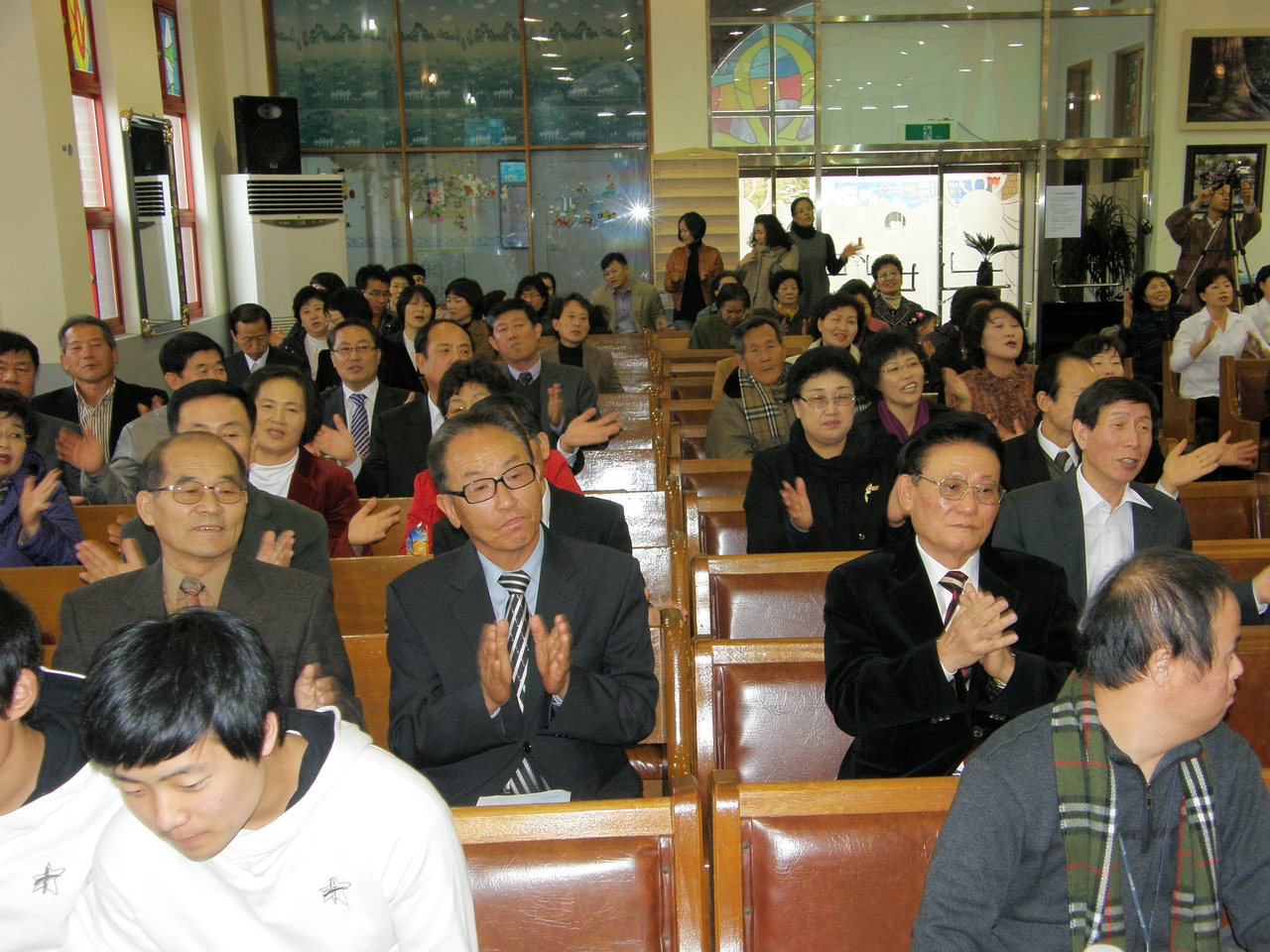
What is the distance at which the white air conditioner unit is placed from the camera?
34.0 feet

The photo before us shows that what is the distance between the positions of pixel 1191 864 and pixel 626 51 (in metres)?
11.4

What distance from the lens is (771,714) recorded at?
2.51 meters

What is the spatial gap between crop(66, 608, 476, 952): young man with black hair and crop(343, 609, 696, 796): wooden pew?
1.01m

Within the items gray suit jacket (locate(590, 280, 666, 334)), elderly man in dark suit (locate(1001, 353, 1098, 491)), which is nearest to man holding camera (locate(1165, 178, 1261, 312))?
gray suit jacket (locate(590, 280, 666, 334))

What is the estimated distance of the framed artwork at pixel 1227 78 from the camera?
11375 mm

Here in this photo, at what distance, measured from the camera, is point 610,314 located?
9680 millimetres

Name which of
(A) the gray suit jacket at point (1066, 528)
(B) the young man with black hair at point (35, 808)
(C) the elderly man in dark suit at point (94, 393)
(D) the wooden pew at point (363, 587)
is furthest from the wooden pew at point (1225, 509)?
(C) the elderly man in dark suit at point (94, 393)

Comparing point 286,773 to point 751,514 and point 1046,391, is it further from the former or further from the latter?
point 1046,391

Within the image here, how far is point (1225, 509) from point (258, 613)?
334 cm

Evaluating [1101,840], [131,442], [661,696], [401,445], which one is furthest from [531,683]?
[131,442]

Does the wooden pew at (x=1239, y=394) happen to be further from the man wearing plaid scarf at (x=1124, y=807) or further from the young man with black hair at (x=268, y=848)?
the young man with black hair at (x=268, y=848)

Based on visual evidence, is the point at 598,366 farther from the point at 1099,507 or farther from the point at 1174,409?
the point at 1099,507

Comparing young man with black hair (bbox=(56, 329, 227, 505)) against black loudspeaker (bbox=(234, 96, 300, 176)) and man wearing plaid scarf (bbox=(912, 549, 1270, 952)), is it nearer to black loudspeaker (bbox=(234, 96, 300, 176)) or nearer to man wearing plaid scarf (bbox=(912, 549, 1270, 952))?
man wearing plaid scarf (bbox=(912, 549, 1270, 952))

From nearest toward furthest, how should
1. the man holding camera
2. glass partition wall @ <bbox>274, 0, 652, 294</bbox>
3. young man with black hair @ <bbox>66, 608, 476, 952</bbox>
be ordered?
young man with black hair @ <bbox>66, 608, 476, 952</bbox>
the man holding camera
glass partition wall @ <bbox>274, 0, 652, 294</bbox>
